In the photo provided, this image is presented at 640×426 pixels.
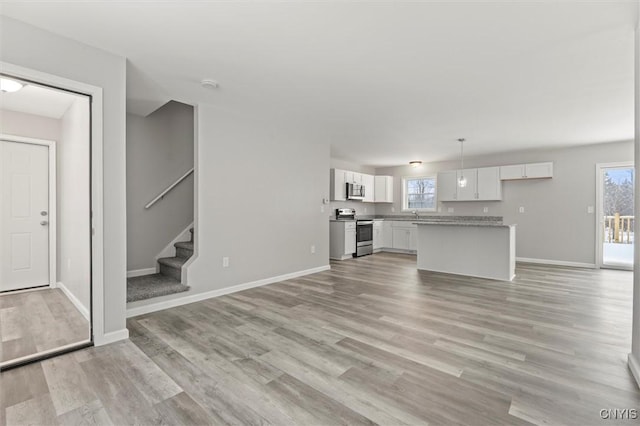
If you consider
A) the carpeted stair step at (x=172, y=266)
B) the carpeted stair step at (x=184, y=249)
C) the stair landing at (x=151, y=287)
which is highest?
the carpeted stair step at (x=184, y=249)

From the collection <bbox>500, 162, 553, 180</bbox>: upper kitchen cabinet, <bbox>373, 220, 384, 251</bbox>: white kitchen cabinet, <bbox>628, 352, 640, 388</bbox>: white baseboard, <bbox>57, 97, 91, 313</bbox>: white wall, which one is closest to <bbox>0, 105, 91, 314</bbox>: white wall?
<bbox>57, 97, 91, 313</bbox>: white wall

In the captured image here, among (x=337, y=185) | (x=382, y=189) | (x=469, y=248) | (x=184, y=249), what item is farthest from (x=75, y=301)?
(x=382, y=189)

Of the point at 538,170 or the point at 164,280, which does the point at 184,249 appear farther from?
the point at 538,170

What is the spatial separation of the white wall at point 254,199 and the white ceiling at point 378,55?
19.6 inches

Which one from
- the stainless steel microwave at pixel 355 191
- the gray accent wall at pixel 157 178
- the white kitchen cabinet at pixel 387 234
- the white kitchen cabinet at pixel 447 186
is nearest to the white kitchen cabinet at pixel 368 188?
the stainless steel microwave at pixel 355 191

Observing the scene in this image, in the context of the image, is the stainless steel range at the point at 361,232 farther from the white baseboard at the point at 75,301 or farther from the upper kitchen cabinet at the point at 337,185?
the white baseboard at the point at 75,301

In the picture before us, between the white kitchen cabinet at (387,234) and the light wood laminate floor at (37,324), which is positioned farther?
the white kitchen cabinet at (387,234)

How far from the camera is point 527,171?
256 inches

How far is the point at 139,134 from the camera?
446cm

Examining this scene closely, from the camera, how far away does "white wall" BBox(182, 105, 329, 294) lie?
390cm

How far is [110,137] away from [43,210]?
2.66 m

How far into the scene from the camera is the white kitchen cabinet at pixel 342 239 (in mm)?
6945

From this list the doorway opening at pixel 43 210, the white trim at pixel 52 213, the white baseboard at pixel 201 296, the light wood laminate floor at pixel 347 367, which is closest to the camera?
the light wood laminate floor at pixel 347 367

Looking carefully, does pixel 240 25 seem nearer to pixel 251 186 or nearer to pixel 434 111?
pixel 251 186
